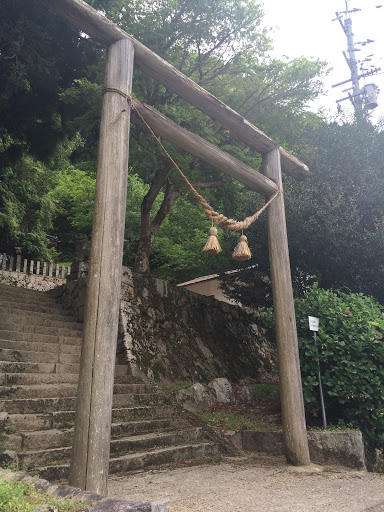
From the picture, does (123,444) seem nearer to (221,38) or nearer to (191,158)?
(191,158)

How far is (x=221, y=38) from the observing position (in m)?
9.05

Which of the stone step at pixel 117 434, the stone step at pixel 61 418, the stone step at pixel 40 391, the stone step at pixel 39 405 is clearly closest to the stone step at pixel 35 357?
the stone step at pixel 40 391

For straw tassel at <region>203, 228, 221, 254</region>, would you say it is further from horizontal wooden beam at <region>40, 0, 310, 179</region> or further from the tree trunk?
the tree trunk

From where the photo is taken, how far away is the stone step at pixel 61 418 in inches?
162

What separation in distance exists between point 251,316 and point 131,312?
4402 millimetres

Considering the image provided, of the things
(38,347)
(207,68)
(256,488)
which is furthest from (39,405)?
(207,68)

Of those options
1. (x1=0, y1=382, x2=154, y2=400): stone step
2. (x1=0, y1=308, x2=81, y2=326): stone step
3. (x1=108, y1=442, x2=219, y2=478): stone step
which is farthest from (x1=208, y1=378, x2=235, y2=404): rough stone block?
(x1=0, y1=308, x2=81, y2=326): stone step

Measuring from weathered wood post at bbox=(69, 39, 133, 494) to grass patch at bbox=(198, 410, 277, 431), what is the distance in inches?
125

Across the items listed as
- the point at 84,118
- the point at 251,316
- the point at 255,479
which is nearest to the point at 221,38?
the point at 84,118

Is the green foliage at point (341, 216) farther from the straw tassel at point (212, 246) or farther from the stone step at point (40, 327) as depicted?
the stone step at point (40, 327)

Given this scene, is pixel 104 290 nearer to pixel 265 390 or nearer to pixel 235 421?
pixel 235 421

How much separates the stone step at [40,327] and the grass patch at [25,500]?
15.5ft

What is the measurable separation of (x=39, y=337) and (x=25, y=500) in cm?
485

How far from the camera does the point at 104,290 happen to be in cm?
332
